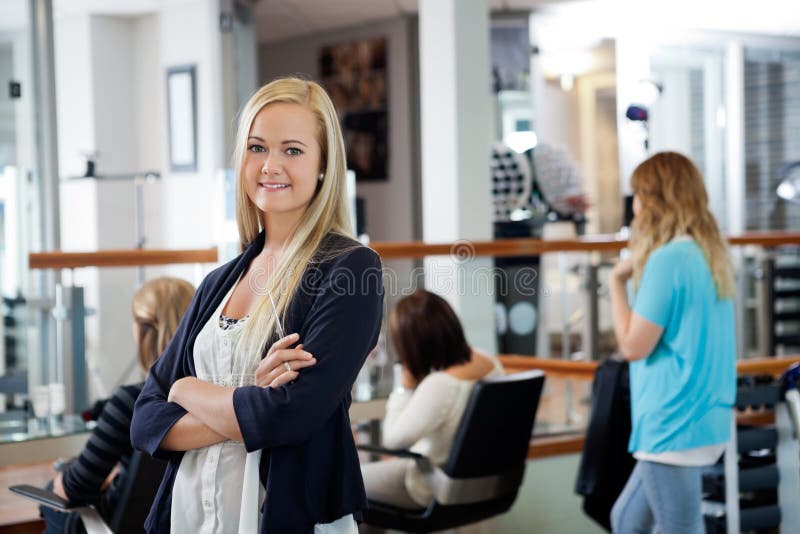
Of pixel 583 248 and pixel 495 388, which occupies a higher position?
pixel 583 248

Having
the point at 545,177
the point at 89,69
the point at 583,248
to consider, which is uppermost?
the point at 89,69

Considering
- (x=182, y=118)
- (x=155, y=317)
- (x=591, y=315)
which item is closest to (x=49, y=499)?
(x=155, y=317)

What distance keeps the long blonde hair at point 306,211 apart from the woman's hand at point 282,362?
5 cm

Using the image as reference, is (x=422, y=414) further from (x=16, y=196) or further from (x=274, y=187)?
(x=16, y=196)

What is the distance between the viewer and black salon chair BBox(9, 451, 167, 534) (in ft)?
A: 8.10

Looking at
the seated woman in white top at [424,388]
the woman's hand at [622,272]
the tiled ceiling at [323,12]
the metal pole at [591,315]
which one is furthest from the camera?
the tiled ceiling at [323,12]

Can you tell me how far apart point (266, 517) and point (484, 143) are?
4.07 m

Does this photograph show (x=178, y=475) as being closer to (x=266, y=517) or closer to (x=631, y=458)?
(x=266, y=517)

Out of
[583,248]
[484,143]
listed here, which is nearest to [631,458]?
[583,248]

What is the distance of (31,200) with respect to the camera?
621cm

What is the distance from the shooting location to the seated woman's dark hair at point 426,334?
3264 mm

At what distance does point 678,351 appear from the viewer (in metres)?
2.63

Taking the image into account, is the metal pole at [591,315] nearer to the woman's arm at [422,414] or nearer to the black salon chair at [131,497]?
the woman's arm at [422,414]

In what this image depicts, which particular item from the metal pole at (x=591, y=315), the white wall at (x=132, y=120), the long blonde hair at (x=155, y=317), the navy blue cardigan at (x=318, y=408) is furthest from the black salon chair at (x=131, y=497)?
the white wall at (x=132, y=120)
